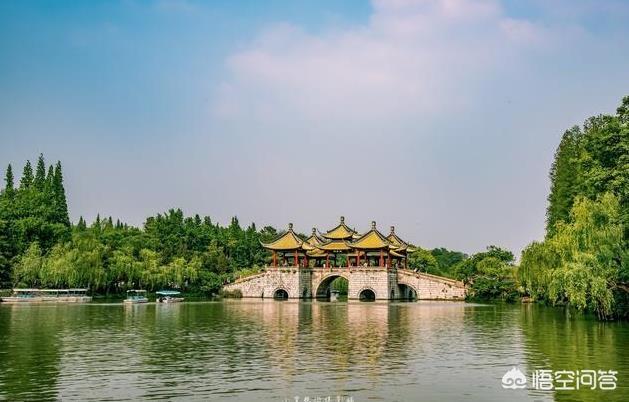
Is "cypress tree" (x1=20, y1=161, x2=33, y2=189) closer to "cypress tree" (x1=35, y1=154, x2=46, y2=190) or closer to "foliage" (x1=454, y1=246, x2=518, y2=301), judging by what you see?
"cypress tree" (x1=35, y1=154, x2=46, y2=190)

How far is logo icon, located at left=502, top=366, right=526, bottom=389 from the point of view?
13586 millimetres

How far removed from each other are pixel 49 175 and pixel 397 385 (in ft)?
236

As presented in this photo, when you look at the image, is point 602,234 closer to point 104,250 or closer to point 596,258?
point 596,258

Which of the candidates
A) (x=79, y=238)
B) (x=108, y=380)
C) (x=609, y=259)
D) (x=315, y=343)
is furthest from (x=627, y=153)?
(x=79, y=238)

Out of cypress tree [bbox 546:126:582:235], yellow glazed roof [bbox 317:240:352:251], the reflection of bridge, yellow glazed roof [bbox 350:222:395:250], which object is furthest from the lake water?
yellow glazed roof [bbox 317:240:352:251]

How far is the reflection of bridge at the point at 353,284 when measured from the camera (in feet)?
194

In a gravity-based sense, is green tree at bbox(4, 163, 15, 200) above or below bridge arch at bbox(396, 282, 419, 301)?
above

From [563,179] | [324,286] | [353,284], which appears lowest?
[324,286]

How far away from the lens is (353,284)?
6131 cm

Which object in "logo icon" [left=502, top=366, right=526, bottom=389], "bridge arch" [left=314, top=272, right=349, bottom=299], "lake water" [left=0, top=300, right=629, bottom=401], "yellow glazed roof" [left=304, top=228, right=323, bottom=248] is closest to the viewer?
"lake water" [left=0, top=300, right=629, bottom=401]

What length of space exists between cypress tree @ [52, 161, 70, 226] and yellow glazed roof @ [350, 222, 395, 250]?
33255 mm

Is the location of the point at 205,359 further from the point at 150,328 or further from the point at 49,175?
the point at 49,175

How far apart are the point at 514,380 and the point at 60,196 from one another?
232ft

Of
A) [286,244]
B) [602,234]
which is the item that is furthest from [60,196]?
[602,234]
